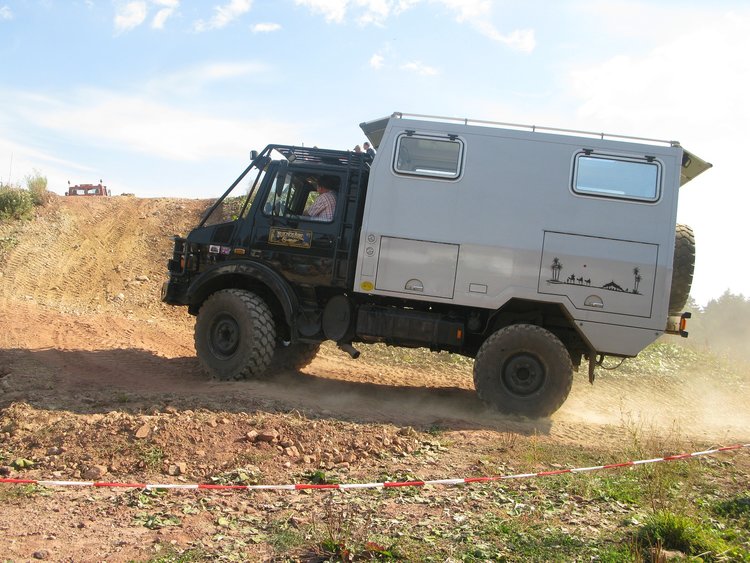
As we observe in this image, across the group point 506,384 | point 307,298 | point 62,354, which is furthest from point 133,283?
point 506,384

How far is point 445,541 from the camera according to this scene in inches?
169

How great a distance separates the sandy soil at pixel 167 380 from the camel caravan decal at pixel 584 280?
1.59 m

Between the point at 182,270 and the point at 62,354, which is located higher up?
the point at 182,270

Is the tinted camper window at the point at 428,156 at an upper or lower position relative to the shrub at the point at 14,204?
upper

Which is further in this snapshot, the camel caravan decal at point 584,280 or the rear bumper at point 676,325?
the rear bumper at point 676,325

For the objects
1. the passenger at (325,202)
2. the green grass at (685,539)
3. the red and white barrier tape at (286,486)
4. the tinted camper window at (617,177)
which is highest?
the tinted camper window at (617,177)

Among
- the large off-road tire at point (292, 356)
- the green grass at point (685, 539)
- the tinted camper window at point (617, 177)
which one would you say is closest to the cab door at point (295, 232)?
the large off-road tire at point (292, 356)

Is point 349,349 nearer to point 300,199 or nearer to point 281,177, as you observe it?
point 300,199

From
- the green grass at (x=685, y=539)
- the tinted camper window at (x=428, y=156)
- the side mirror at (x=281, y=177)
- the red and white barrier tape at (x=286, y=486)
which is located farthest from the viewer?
the side mirror at (x=281, y=177)

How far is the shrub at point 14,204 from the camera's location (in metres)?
18.6

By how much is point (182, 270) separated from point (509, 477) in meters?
5.33

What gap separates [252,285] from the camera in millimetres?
8852

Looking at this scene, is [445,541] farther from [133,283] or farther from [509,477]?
[133,283]

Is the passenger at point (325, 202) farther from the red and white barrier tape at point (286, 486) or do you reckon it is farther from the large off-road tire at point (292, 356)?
the red and white barrier tape at point (286, 486)
